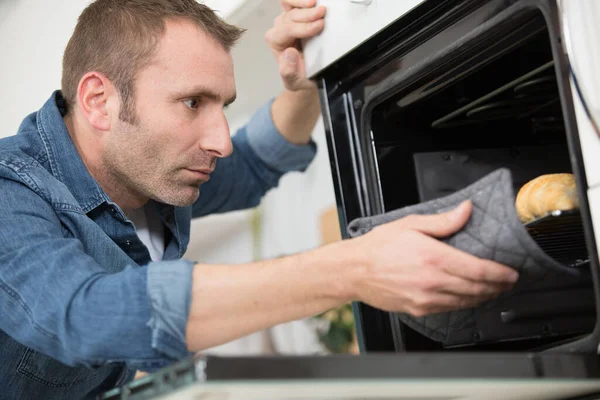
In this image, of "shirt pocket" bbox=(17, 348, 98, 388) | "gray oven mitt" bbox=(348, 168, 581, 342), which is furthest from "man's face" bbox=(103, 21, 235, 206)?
"gray oven mitt" bbox=(348, 168, 581, 342)

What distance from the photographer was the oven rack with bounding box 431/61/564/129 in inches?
43.3

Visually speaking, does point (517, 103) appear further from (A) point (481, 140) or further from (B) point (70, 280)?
(B) point (70, 280)

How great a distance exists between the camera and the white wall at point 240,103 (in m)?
1.78

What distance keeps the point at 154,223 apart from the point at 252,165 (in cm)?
32

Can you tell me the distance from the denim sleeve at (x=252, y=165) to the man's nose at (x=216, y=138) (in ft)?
1.19

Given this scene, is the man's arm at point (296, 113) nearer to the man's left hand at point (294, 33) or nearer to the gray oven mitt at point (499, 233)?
the man's left hand at point (294, 33)

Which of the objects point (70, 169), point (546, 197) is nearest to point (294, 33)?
point (70, 169)

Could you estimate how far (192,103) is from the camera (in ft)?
4.37

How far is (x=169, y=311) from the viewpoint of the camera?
0.86 metres

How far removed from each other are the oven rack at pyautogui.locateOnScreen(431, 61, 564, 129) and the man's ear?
1.97ft

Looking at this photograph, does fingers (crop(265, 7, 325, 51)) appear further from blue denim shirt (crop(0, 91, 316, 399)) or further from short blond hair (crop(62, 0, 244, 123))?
blue denim shirt (crop(0, 91, 316, 399))

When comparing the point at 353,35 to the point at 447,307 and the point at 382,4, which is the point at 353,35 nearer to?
the point at 382,4

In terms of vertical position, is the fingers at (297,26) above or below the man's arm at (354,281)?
above

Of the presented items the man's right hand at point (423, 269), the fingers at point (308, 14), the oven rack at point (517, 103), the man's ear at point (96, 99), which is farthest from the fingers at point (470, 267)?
the man's ear at point (96, 99)
